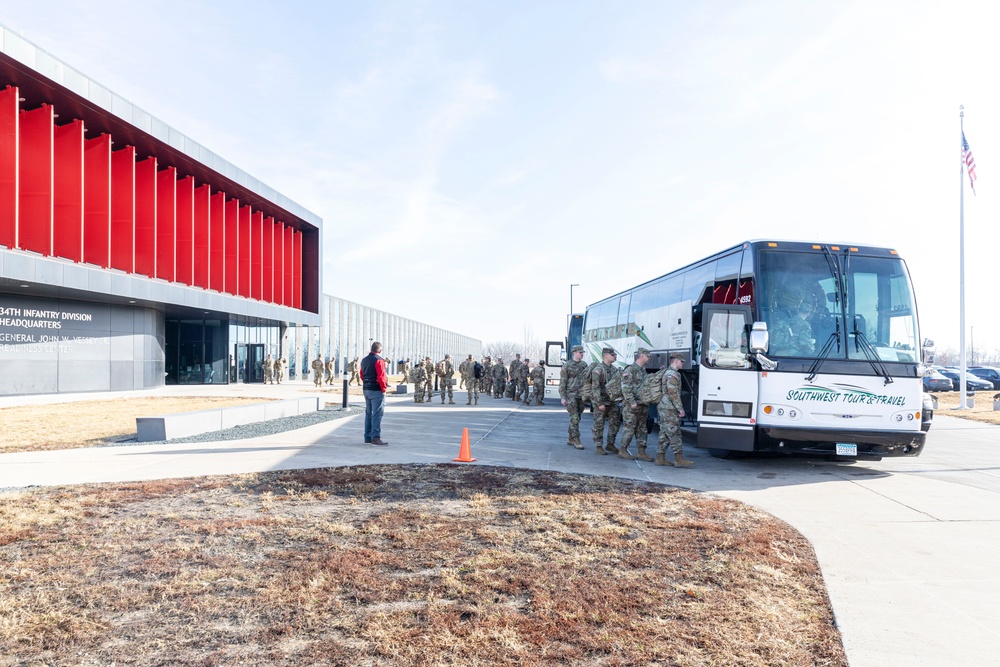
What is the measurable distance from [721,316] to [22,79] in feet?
80.4

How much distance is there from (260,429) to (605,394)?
24.8ft

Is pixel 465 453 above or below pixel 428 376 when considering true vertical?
below

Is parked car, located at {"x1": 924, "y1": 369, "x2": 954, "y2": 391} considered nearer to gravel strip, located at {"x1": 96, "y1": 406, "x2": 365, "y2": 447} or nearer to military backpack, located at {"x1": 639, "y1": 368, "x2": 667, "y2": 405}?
gravel strip, located at {"x1": 96, "y1": 406, "x2": 365, "y2": 447}

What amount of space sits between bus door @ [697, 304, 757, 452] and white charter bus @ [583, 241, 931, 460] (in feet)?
0.05

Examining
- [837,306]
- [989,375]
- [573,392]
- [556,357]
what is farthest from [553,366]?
[989,375]

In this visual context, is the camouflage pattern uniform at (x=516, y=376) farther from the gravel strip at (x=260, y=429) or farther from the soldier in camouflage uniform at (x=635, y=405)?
the soldier in camouflage uniform at (x=635, y=405)

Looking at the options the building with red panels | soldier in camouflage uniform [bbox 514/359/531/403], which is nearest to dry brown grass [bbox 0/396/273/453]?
the building with red panels

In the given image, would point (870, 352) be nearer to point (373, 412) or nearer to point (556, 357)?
point (373, 412)

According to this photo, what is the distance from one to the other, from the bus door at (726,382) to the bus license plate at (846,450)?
3.97 ft

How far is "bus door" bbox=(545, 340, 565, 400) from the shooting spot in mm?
27438

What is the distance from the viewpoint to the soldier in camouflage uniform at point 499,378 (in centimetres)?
2905

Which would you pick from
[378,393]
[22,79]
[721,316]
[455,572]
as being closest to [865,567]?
[455,572]

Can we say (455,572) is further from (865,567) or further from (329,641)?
(865,567)

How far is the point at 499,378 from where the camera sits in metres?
29.0
